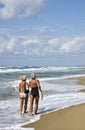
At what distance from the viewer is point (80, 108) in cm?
1278

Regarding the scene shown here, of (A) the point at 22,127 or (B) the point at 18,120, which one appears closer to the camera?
(A) the point at 22,127

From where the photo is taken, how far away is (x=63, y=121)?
35.6 ft

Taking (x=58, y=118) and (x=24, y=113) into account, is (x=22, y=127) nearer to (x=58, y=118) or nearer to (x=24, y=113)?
(x=58, y=118)

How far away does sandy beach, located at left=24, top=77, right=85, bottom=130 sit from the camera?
10.1m

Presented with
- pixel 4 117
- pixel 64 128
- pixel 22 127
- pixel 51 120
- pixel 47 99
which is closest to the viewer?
pixel 64 128

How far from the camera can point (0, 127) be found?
35.2 ft

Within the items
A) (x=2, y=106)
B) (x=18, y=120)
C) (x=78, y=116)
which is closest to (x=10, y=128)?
(x=18, y=120)

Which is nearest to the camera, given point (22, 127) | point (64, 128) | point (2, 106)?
point (64, 128)

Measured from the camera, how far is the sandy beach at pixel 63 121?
1011 centimetres

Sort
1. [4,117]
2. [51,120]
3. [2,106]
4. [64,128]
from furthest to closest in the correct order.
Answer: [2,106] → [4,117] → [51,120] → [64,128]

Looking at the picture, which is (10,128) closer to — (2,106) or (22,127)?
(22,127)

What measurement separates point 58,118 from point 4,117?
2.15 meters

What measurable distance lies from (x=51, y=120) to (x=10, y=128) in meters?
1.51

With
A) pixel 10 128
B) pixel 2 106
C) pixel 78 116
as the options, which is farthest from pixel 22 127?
pixel 2 106
